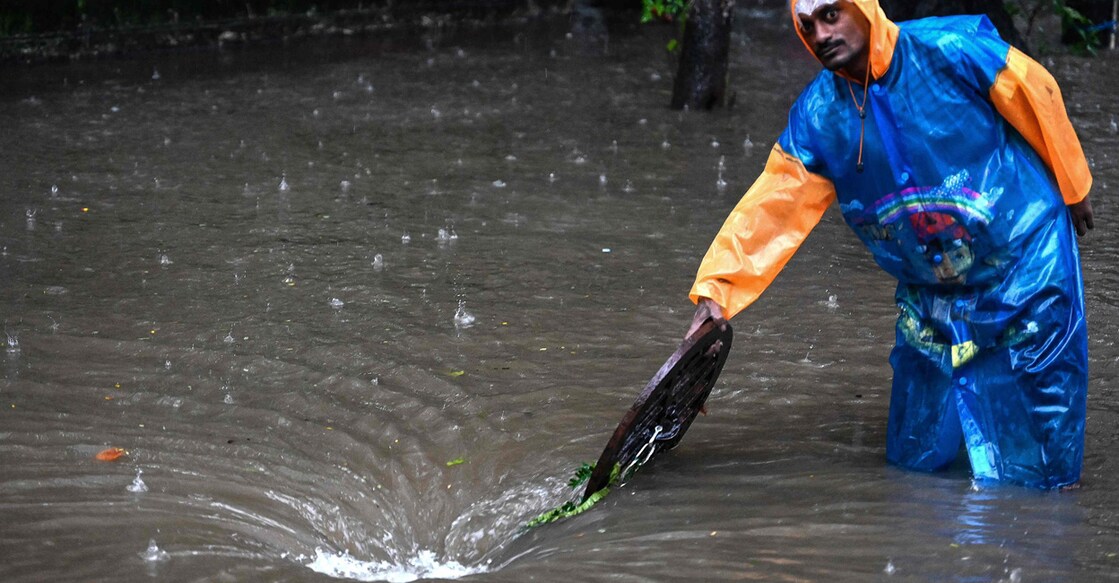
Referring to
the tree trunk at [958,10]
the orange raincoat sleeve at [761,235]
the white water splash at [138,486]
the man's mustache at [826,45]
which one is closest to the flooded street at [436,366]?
the white water splash at [138,486]

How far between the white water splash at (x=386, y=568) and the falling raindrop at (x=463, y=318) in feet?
6.36

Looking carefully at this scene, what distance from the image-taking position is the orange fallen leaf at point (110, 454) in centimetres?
411

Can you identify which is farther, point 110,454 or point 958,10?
point 958,10

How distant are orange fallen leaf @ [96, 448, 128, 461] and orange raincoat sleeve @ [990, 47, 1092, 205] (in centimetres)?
288

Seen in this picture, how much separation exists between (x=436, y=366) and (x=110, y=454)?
1.35 m

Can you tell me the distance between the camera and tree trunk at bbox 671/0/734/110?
393 inches

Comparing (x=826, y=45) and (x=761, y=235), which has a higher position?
(x=826, y=45)

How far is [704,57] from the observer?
10.3 m

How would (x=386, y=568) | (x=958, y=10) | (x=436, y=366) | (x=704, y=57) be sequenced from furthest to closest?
1. (x=704, y=57)
2. (x=958, y=10)
3. (x=436, y=366)
4. (x=386, y=568)

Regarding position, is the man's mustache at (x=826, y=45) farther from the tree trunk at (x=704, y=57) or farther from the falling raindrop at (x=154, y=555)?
the tree trunk at (x=704, y=57)

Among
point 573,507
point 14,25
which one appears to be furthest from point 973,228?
point 14,25

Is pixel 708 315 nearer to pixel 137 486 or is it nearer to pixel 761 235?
pixel 761 235

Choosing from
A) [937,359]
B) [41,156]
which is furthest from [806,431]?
[41,156]

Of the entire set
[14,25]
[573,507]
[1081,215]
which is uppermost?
[1081,215]
